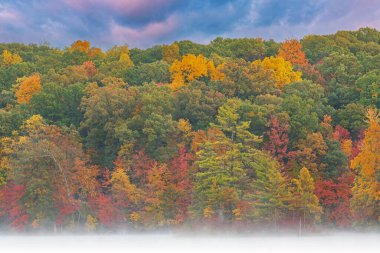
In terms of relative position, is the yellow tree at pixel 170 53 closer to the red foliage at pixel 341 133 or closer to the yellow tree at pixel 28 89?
the yellow tree at pixel 28 89

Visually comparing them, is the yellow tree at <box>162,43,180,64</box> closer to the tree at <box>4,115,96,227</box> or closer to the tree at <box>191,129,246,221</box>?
the tree at <box>4,115,96,227</box>

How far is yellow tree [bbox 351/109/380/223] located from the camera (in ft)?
144

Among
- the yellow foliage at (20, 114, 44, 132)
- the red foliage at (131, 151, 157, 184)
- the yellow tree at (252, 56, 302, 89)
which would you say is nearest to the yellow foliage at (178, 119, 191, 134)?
the red foliage at (131, 151, 157, 184)

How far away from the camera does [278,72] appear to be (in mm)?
70188

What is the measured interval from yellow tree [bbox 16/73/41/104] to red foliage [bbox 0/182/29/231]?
52.8ft

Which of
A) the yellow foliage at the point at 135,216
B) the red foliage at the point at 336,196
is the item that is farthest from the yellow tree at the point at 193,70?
the red foliage at the point at 336,196

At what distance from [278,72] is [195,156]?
2066 centimetres

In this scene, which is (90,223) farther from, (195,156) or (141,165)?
(195,156)

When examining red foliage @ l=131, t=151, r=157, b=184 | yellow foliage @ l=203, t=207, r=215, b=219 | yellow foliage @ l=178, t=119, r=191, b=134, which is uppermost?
yellow foliage @ l=178, t=119, r=191, b=134

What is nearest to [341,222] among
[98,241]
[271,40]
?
[98,241]

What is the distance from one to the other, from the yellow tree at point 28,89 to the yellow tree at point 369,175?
1625 inches

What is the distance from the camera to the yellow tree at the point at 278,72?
219ft

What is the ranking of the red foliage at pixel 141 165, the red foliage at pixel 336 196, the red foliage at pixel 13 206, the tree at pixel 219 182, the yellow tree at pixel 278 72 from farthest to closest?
the yellow tree at pixel 278 72, the red foliage at pixel 141 165, the red foliage at pixel 13 206, the red foliage at pixel 336 196, the tree at pixel 219 182

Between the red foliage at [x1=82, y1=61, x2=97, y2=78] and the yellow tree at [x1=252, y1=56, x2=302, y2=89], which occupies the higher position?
the red foliage at [x1=82, y1=61, x2=97, y2=78]
